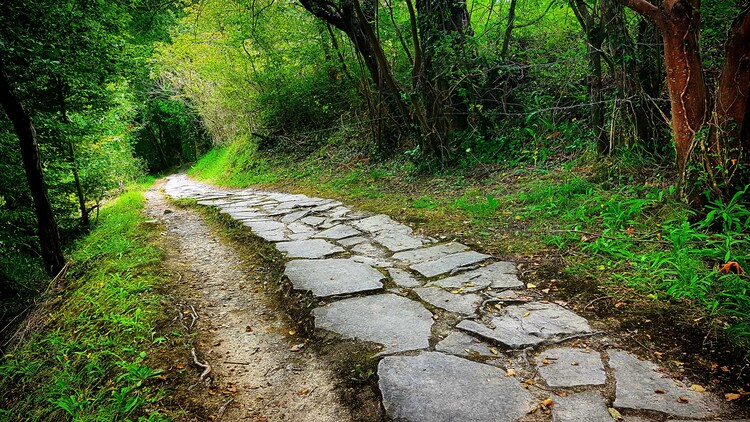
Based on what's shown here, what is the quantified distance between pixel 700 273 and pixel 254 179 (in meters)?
8.75

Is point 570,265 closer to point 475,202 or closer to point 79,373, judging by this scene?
point 475,202

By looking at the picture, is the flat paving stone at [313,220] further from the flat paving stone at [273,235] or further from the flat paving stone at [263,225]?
the flat paving stone at [273,235]

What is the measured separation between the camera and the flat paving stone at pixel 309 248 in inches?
130

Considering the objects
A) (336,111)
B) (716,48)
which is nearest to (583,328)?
(716,48)

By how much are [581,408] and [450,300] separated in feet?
3.18

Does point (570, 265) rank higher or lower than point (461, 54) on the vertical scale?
lower

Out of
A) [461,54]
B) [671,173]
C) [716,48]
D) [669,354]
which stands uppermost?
[461,54]

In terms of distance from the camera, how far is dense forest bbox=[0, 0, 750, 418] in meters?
2.30

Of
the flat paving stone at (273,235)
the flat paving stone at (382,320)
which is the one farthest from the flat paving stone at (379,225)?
the flat paving stone at (382,320)

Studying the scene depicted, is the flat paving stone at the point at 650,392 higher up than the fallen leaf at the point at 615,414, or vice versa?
the fallen leaf at the point at 615,414

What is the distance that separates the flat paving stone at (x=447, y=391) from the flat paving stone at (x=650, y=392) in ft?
1.16

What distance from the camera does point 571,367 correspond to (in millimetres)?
1649

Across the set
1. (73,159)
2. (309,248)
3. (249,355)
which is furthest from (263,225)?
(73,159)

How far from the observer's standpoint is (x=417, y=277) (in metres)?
2.70
